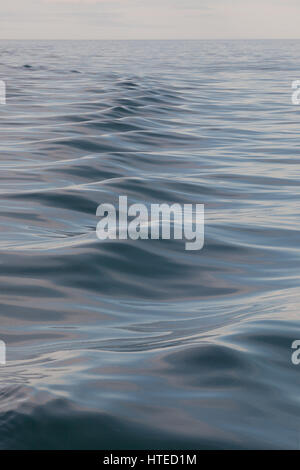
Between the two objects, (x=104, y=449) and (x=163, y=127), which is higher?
(x=163, y=127)

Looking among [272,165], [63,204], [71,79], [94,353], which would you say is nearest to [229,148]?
[272,165]

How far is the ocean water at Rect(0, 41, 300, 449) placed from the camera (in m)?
3.48

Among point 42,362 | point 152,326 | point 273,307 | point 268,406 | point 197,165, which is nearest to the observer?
point 268,406

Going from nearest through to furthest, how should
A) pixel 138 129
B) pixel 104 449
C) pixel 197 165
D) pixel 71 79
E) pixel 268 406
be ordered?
pixel 104 449, pixel 268 406, pixel 197 165, pixel 138 129, pixel 71 79

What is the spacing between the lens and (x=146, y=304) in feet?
18.2

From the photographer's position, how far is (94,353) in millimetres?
4402

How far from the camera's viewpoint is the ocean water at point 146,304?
3480 millimetres

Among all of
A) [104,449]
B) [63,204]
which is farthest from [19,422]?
[63,204]

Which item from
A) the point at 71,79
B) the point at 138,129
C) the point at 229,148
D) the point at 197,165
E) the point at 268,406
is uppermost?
the point at 71,79

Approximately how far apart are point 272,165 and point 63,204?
15.9ft

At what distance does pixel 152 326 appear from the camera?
5.04 metres

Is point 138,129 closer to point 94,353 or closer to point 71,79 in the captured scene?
point 94,353

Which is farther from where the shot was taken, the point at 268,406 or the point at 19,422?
the point at 268,406

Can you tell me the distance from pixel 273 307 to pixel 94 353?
1.54 meters
